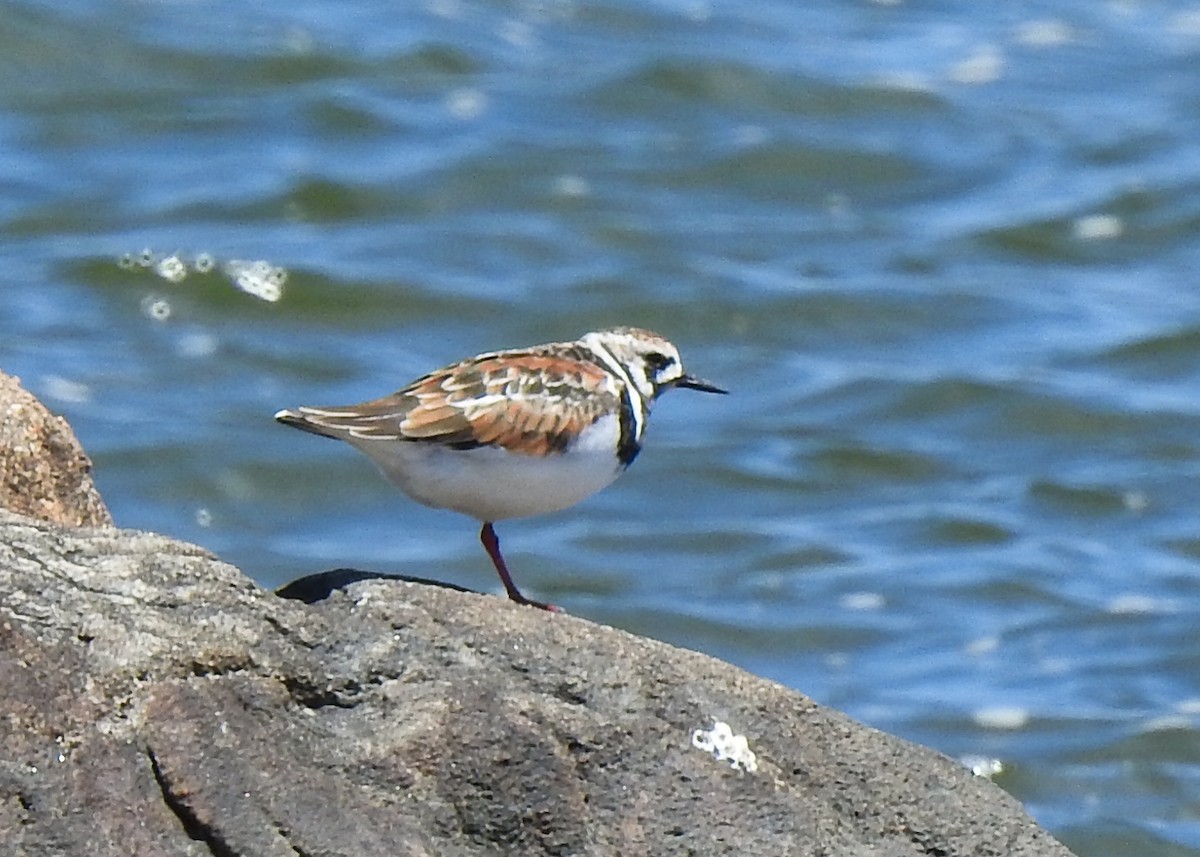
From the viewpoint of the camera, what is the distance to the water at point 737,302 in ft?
30.6

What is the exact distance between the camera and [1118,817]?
25.8 feet

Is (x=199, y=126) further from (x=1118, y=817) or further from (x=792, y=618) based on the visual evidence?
(x=1118, y=817)

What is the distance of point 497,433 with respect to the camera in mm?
4910

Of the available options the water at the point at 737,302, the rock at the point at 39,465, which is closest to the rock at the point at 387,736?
the rock at the point at 39,465

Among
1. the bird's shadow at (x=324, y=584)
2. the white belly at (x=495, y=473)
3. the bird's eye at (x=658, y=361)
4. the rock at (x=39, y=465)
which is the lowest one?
the rock at (x=39, y=465)

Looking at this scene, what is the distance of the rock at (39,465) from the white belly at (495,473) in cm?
61

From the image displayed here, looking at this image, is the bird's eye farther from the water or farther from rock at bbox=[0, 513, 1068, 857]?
the water

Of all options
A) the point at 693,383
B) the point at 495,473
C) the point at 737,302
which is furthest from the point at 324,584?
the point at 737,302

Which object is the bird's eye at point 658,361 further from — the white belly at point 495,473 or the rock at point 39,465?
the rock at point 39,465

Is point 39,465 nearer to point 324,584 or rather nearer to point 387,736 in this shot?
point 324,584

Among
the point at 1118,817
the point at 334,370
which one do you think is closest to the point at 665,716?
the point at 1118,817

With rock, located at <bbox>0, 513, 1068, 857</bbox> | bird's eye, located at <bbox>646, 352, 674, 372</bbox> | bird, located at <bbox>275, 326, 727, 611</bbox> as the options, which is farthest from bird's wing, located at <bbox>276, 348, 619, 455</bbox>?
rock, located at <bbox>0, 513, 1068, 857</bbox>

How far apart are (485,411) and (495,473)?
14 centimetres

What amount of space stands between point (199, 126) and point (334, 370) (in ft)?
11.6
